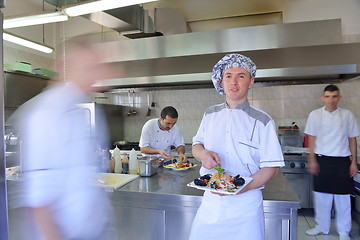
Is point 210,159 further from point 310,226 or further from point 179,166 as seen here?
point 310,226

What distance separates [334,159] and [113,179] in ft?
8.52

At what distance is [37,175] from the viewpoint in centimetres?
137

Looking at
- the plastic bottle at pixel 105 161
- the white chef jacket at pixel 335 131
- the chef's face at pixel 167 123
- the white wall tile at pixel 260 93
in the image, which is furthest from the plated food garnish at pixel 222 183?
the white wall tile at pixel 260 93

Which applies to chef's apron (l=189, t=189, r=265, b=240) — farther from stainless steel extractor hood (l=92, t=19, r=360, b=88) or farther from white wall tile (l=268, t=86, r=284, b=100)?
white wall tile (l=268, t=86, r=284, b=100)

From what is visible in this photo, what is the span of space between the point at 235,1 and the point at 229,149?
11.6 ft

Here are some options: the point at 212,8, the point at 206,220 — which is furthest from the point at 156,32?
the point at 206,220

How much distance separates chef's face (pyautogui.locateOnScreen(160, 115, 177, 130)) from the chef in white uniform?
5.06 feet

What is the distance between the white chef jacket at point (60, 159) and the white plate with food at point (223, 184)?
0.71m

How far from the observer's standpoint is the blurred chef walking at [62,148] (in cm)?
133

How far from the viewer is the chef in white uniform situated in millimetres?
1438

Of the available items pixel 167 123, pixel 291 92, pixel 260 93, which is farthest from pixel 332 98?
pixel 167 123

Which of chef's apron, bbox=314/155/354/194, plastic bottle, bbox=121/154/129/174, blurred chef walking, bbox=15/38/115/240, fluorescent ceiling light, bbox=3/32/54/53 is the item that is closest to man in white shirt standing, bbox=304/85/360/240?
chef's apron, bbox=314/155/354/194

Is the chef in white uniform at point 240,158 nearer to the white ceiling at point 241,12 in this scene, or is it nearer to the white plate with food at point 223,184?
the white plate with food at point 223,184

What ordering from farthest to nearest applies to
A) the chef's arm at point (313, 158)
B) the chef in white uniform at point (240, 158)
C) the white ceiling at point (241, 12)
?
1. the white ceiling at point (241, 12)
2. the chef's arm at point (313, 158)
3. the chef in white uniform at point (240, 158)
